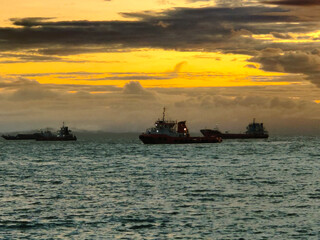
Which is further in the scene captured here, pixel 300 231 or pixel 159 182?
pixel 159 182

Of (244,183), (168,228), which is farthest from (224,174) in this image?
(168,228)

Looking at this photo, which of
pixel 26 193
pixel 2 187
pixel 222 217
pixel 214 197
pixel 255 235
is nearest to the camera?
pixel 255 235

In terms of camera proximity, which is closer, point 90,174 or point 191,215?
point 191,215

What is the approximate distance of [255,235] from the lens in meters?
35.4

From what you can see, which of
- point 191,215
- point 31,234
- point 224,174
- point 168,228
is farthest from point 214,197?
point 224,174

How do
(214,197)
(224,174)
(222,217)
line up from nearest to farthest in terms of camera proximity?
(222,217) < (214,197) < (224,174)

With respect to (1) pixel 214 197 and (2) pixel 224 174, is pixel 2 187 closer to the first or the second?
(1) pixel 214 197

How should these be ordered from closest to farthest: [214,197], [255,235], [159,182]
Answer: [255,235] < [214,197] < [159,182]

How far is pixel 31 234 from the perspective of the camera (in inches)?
1421

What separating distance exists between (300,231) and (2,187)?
37291 millimetres

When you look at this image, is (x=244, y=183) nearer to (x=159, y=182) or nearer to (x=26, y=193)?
(x=159, y=182)

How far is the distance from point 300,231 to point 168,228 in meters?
8.07

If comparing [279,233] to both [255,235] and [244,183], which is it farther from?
[244,183]

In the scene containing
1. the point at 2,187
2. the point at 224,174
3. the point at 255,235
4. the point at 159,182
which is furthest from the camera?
the point at 224,174
